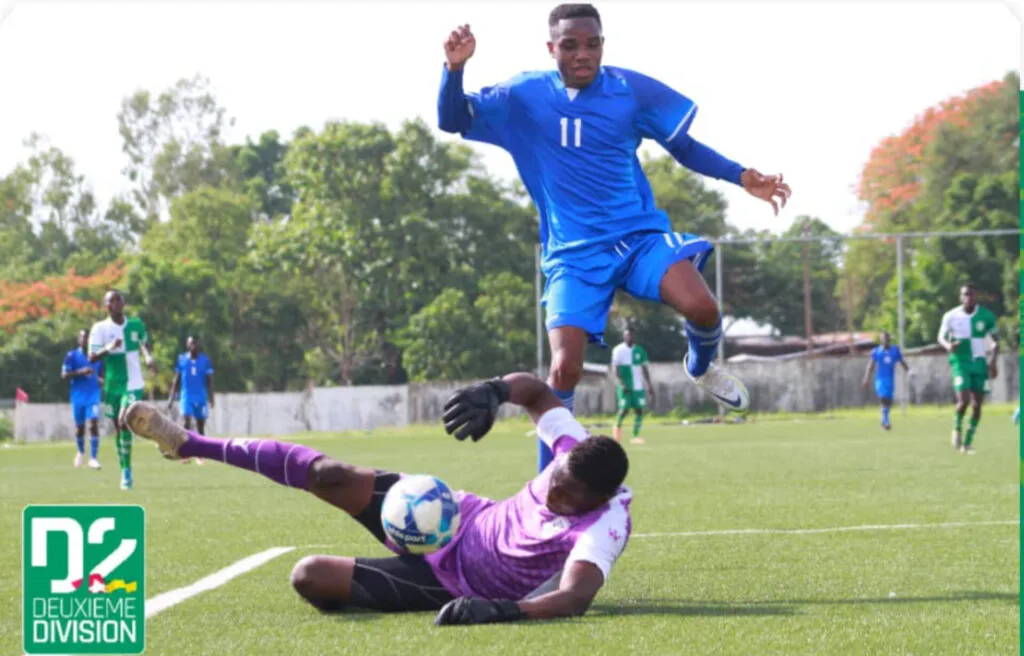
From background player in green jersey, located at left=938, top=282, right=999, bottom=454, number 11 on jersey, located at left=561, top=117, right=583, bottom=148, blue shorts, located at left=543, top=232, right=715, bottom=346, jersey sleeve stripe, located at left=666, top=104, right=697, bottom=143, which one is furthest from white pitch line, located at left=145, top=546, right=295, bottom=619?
background player in green jersey, located at left=938, top=282, right=999, bottom=454

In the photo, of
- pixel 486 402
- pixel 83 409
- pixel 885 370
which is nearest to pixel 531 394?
pixel 486 402

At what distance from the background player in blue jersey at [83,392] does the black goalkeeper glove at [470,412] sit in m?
16.0

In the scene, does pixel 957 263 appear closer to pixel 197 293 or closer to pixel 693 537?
pixel 197 293

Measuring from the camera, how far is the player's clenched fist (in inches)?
284

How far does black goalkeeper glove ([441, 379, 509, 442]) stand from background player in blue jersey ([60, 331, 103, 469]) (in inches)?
630

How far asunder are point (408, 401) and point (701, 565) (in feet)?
125

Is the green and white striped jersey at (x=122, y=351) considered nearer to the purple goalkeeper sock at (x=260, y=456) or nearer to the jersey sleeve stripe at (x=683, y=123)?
the jersey sleeve stripe at (x=683, y=123)

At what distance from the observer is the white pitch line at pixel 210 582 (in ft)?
21.3

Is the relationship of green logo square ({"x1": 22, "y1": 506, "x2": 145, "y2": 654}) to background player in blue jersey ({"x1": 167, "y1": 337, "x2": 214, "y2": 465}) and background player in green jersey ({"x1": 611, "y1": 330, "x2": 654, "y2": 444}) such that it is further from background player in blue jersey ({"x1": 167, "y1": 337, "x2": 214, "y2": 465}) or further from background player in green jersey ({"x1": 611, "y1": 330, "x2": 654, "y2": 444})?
background player in green jersey ({"x1": 611, "y1": 330, "x2": 654, "y2": 444})

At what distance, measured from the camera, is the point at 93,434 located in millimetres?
21609

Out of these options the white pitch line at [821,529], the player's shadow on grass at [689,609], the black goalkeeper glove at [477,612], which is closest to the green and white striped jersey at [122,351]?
the white pitch line at [821,529]

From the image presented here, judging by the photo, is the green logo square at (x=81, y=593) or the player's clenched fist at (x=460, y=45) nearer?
the green logo square at (x=81, y=593)

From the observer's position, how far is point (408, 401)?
45.7 meters

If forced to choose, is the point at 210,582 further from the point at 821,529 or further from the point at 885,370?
the point at 885,370
